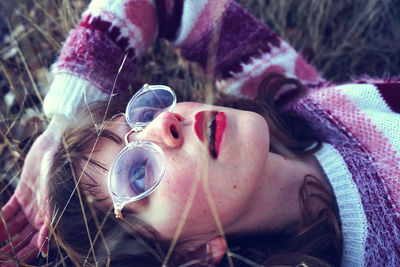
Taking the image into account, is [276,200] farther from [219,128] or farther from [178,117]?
[178,117]

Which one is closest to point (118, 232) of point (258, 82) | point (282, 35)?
point (258, 82)

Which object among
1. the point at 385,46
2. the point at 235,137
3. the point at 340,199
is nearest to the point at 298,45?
the point at 385,46

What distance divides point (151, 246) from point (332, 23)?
7.24 feet

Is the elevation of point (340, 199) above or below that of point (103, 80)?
below

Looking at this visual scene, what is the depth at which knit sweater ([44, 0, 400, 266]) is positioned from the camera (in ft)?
4.84

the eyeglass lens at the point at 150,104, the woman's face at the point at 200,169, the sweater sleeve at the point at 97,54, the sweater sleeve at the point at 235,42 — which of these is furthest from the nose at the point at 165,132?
the sweater sleeve at the point at 235,42

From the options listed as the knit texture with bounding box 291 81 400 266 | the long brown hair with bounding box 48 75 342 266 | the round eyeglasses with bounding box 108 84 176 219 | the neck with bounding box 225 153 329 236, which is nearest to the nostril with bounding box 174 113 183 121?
the round eyeglasses with bounding box 108 84 176 219

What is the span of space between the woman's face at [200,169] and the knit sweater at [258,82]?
445 mm

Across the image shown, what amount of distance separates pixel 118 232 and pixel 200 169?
1.52 ft

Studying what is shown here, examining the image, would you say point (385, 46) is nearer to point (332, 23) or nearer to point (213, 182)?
point (332, 23)

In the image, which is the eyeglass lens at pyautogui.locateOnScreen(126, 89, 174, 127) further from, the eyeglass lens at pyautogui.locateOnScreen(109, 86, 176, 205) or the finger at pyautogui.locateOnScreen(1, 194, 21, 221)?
the finger at pyautogui.locateOnScreen(1, 194, 21, 221)

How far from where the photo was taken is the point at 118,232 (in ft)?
4.50

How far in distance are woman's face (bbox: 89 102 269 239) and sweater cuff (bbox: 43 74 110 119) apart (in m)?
0.57

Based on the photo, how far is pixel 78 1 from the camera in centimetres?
241
